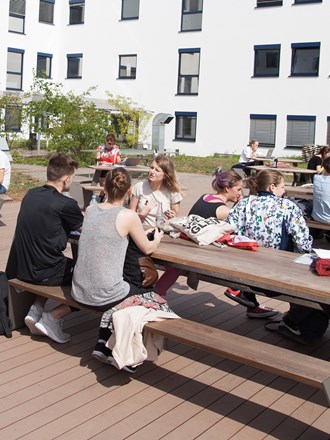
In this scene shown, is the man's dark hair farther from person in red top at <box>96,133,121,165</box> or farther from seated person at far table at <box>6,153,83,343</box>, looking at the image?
person in red top at <box>96,133,121,165</box>

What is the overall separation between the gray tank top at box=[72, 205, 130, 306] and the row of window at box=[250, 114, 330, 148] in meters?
24.7

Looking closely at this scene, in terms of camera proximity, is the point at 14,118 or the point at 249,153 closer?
the point at 249,153

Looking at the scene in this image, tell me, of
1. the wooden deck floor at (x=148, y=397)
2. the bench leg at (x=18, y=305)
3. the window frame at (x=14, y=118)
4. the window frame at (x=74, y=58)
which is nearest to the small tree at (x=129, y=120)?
the window frame at (x=74, y=58)

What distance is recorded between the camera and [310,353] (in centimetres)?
499

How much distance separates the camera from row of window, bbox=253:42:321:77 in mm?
28125

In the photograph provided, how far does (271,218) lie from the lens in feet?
17.2

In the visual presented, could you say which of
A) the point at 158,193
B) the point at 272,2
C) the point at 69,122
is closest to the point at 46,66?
the point at 272,2

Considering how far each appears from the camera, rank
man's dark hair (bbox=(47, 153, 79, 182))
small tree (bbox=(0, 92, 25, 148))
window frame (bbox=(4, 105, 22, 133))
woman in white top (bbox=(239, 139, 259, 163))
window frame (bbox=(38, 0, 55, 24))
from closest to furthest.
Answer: man's dark hair (bbox=(47, 153, 79, 182)) → woman in white top (bbox=(239, 139, 259, 163)) → small tree (bbox=(0, 92, 25, 148)) → window frame (bbox=(4, 105, 22, 133)) → window frame (bbox=(38, 0, 55, 24))

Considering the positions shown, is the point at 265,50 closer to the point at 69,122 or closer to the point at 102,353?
the point at 69,122

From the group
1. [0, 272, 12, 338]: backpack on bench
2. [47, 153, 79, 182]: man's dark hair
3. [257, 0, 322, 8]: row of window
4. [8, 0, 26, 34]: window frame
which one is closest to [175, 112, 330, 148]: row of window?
[257, 0, 322, 8]: row of window

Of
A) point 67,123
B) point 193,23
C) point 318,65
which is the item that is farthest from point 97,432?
point 193,23

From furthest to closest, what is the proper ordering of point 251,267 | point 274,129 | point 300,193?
1. point 274,129
2. point 300,193
3. point 251,267

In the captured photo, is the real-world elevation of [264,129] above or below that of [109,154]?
above

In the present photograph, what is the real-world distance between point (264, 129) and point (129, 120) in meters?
6.21
